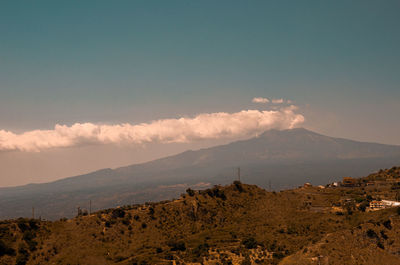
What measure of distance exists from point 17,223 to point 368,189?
10913 cm

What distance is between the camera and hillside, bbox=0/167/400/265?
51.4 m

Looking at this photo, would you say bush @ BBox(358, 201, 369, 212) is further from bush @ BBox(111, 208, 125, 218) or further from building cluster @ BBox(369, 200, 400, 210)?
bush @ BBox(111, 208, 125, 218)

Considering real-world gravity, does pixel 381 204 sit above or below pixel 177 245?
above

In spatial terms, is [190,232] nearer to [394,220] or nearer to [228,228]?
[228,228]

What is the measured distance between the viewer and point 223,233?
72.6m

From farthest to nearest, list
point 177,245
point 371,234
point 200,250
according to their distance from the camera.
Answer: point 177,245 → point 200,250 → point 371,234

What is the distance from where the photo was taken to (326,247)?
48.7 metres

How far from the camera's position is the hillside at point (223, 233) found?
169ft

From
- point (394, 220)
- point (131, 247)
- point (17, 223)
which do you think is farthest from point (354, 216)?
point (17, 223)

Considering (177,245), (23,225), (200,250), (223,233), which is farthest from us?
(223,233)

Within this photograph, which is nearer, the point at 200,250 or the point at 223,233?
the point at 200,250

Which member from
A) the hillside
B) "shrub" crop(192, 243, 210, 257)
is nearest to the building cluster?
the hillside

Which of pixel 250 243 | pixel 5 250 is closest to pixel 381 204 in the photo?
pixel 250 243

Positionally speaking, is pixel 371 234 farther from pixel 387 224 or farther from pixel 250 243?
pixel 250 243
